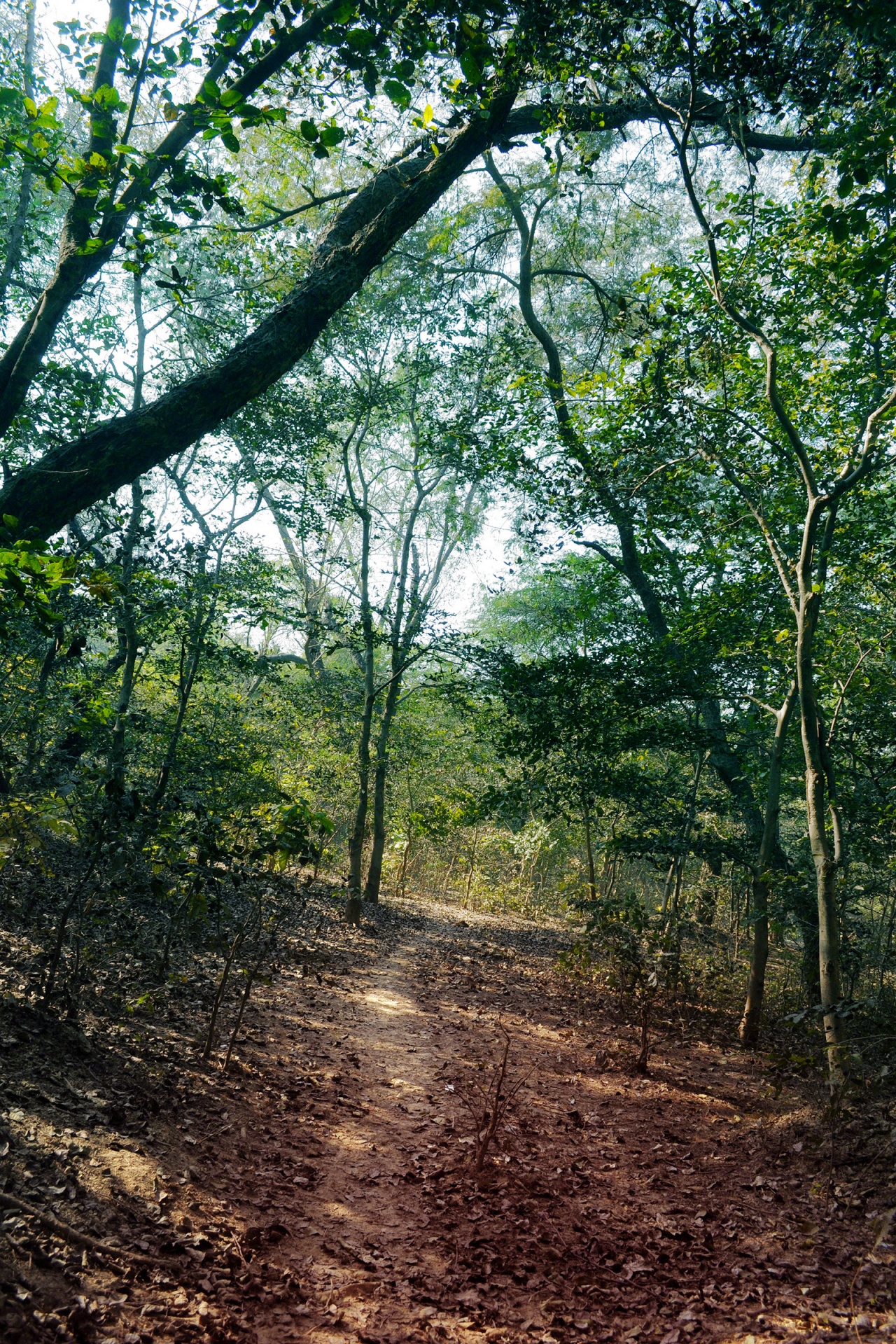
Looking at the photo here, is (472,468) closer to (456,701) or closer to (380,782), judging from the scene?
(456,701)

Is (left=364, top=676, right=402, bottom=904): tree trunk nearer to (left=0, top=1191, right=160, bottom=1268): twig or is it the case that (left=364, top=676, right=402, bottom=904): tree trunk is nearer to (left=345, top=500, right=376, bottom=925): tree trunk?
(left=345, top=500, right=376, bottom=925): tree trunk

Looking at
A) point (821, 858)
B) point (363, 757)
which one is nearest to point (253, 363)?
point (821, 858)

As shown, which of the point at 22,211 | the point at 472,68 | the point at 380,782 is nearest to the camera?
the point at 472,68

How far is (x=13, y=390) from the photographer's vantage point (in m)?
3.61

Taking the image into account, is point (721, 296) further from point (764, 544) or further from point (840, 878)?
point (840, 878)

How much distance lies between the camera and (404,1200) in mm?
3936

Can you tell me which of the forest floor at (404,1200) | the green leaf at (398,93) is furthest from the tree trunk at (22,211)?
the forest floor at (404,1200)

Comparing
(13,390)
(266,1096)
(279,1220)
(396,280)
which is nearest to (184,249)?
(396,280)

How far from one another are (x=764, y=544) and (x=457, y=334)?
315 inches

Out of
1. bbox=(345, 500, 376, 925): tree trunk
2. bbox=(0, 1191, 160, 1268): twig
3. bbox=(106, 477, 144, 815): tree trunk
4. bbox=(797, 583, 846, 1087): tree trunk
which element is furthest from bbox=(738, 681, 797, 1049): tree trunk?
bbox=(106, 477, 144, 815): tree trunk

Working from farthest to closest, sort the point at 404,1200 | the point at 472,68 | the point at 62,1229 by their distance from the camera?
the point at 404,1200 < the point at 472,68 < the point at 62,1229

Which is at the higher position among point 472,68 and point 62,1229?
point 472,68

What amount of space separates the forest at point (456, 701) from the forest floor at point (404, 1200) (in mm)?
30

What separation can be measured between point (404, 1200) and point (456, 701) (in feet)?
27.0
